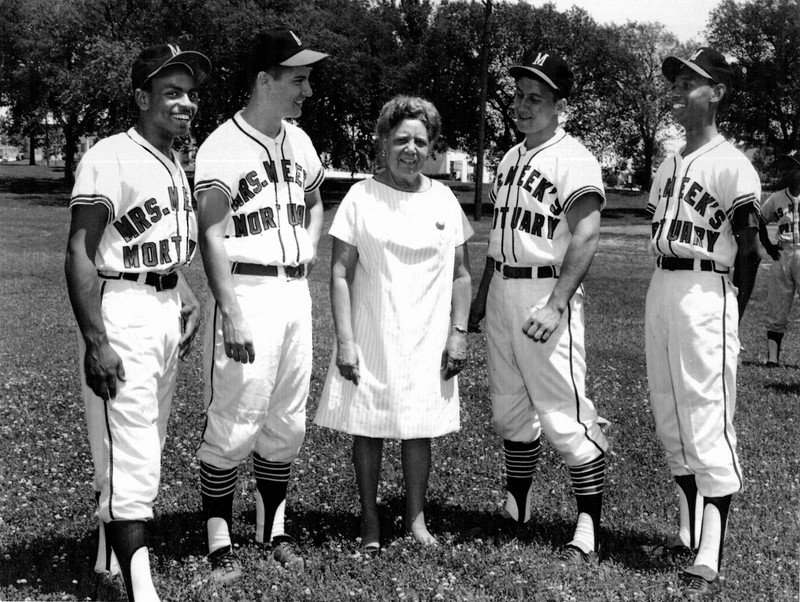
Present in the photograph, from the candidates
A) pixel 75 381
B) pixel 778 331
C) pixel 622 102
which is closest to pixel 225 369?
pixel 75 381

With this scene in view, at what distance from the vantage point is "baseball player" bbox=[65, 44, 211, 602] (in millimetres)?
3961

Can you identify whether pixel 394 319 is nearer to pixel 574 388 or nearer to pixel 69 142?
pixel 574 388

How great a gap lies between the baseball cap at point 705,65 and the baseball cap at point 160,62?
247cm

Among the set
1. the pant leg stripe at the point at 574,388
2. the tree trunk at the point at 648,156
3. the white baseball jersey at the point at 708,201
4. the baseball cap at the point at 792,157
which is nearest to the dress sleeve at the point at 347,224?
the pant leg stripe at the point at 574,388

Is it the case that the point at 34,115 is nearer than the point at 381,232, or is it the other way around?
the point at 381,232

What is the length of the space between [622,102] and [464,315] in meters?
47.0

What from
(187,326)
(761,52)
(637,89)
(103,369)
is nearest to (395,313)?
(187,326)

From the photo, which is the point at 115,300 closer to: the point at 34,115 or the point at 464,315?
the point at 464,315

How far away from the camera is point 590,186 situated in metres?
4.77

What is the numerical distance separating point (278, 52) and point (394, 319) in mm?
1549

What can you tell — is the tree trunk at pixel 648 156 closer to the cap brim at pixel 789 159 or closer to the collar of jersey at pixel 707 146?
the cap brim at pixel 789 159

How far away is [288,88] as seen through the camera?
4684 millimetres

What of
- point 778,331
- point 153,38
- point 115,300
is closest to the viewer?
point 115,300

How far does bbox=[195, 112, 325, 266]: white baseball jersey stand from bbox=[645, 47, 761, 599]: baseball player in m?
1.96
